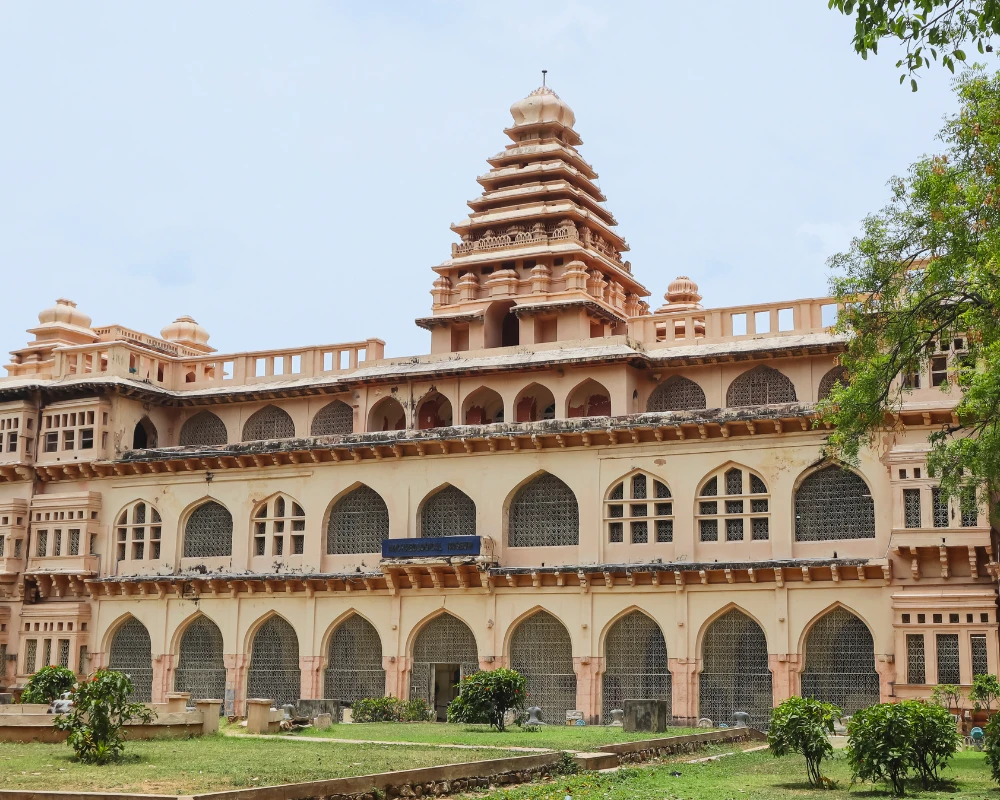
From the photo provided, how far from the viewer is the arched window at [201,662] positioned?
1390 inches

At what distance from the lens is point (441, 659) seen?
33.1 m

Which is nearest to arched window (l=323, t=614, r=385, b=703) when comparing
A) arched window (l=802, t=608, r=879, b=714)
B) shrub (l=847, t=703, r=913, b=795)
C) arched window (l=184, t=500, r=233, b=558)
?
arched window (l=184, t=500, r=233, b=558)

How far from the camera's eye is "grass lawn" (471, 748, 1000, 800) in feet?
50.9

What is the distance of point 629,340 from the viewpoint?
33312mm

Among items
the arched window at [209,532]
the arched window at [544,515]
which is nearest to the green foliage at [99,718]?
the arched window at [544,515]

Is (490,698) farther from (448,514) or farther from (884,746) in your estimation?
(884,746)

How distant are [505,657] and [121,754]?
50.3 feet

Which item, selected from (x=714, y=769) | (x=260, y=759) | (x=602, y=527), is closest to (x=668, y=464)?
(x=602, y=527)

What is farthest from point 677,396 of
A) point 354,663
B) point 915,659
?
point 354,663

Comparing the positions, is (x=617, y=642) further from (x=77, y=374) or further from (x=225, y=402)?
(x=77, y=374)

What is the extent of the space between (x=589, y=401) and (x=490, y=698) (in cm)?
1124

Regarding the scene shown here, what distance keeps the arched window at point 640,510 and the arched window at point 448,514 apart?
12.1 feet

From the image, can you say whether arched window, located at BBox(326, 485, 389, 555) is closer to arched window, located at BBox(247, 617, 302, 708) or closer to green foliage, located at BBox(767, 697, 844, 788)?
arched window, located at BBox(247, 617, 302, 708)

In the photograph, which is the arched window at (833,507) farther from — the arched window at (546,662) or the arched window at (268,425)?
the arched window at (268,425)
